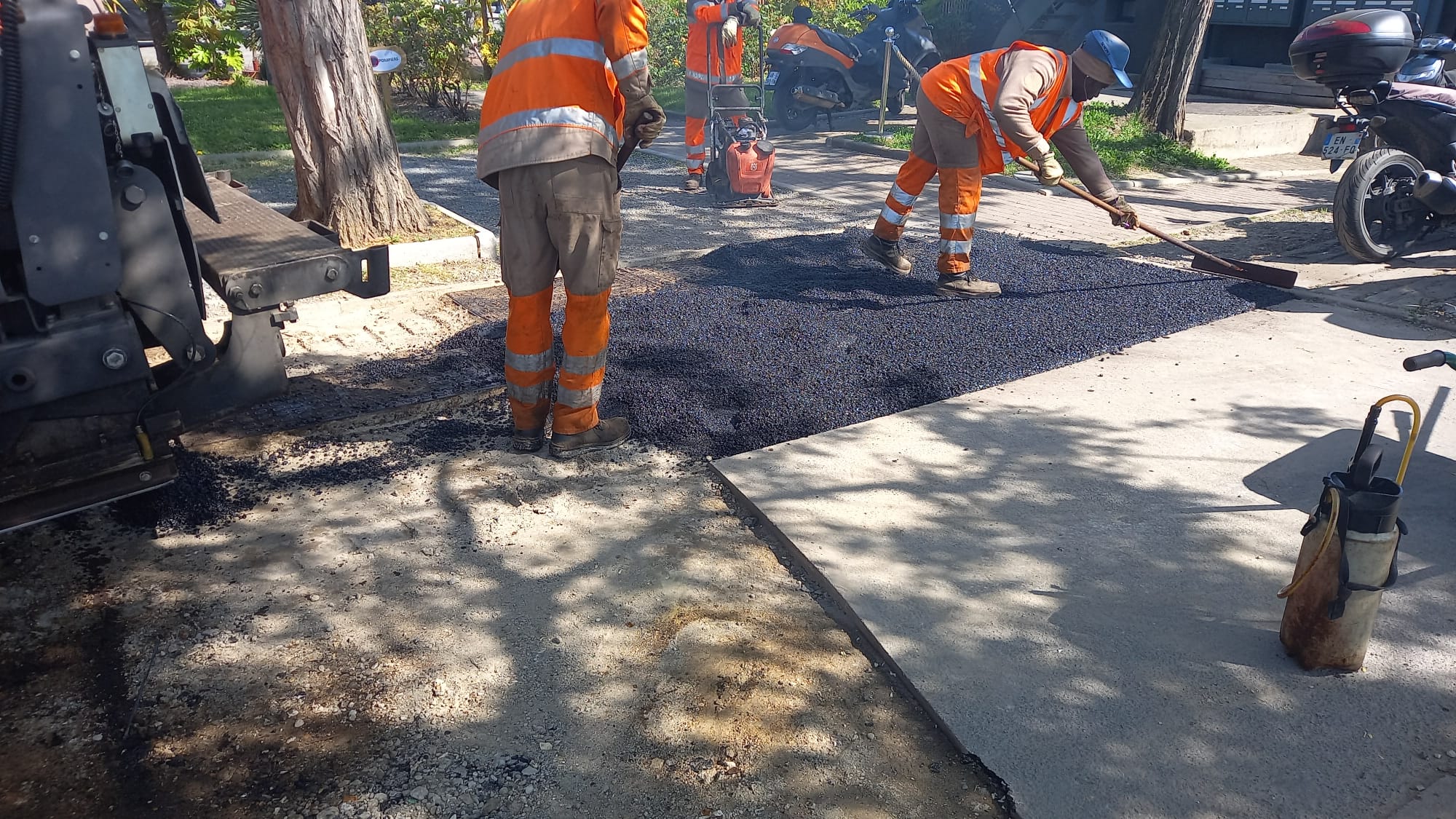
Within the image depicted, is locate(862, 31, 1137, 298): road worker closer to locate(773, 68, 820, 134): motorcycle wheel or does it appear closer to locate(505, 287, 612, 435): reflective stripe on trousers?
locate(505, 287, 612, 435): reflective stripe on trousers

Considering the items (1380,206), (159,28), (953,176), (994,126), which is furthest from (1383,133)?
(159,28)

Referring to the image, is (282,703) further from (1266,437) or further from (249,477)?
(1266,437)

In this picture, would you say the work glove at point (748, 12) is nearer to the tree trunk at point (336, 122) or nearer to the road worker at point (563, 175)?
the tree trunk at point (336, 122)

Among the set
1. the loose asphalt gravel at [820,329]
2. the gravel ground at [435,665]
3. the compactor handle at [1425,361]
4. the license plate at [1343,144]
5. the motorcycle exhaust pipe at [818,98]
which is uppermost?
the motorcycle exhaust pipe at [818,98]

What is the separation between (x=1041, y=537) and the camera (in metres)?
3.15

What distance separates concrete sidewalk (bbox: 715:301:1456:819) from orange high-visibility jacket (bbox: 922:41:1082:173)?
1.54 meters

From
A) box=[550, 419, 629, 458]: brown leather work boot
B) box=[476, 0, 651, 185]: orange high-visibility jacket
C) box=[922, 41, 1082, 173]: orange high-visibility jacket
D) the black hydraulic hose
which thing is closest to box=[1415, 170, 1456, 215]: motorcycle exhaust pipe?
box=[922, 41, 1082, 173]: orange high-visibility jacket

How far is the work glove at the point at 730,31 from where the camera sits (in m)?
8.35

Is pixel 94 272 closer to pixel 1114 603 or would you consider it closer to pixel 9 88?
pixel 9 88

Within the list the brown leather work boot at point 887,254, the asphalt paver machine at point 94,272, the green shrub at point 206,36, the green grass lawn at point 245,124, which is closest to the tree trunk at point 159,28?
the green shrub at point 206,36

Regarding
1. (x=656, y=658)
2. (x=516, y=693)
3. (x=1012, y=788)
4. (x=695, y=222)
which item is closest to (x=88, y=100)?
(x=516, y=693)

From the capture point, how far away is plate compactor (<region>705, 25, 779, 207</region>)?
826 cm

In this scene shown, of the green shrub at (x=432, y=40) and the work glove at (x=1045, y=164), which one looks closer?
the work glove at (x=1045, y=164)

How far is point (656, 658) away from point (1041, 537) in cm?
138
